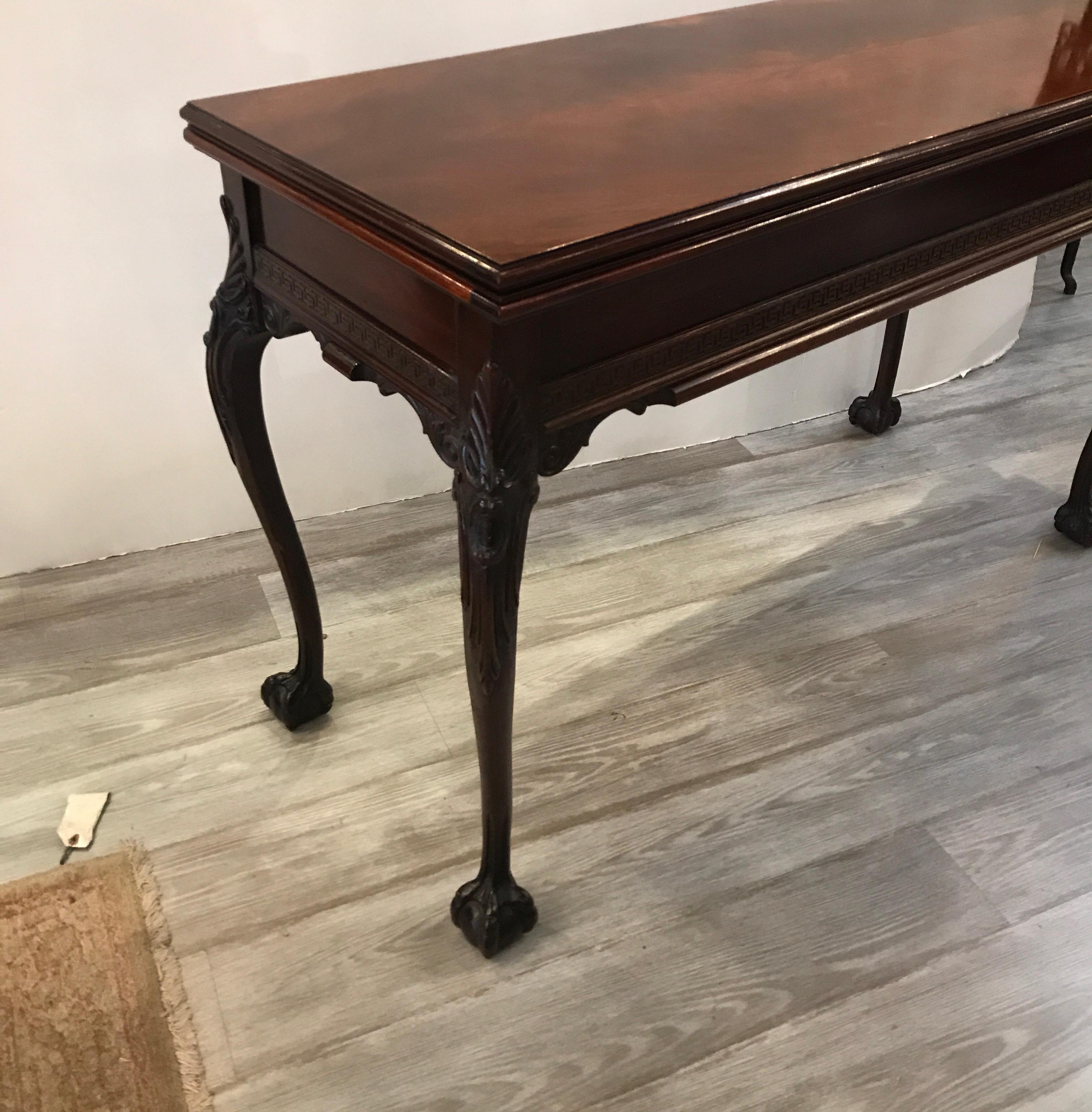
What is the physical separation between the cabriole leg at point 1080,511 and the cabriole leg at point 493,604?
117 cm

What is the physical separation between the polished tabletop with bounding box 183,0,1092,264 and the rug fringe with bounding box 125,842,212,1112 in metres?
0.79

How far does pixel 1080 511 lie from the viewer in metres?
1.72

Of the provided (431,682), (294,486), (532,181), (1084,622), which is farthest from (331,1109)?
(1084,622)

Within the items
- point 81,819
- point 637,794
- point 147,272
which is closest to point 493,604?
point 637,794

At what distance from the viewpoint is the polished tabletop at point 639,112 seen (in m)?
0.76

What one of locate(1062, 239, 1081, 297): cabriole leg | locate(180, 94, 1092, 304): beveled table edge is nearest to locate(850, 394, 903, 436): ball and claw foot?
locate(1062, 239, 1081, 297): cabriole leg

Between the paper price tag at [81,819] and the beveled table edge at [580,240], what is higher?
the beveled table edge at [580,240]

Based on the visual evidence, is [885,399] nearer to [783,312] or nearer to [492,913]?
[783,312]

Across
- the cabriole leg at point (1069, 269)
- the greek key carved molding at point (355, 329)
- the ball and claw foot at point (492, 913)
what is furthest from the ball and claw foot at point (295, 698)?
the cabriole leg at point (1069, 269)

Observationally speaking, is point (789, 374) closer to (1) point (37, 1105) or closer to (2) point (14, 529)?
(2) point (14, 529)

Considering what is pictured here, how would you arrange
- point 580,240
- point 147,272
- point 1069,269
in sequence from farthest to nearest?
point 1069,269, point 147,272, point 580,240

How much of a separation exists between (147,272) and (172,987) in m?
0.94

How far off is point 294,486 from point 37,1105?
3.25 feet

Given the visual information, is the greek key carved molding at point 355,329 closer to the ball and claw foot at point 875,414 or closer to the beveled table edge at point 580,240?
the beveled table edge at point 580,240
